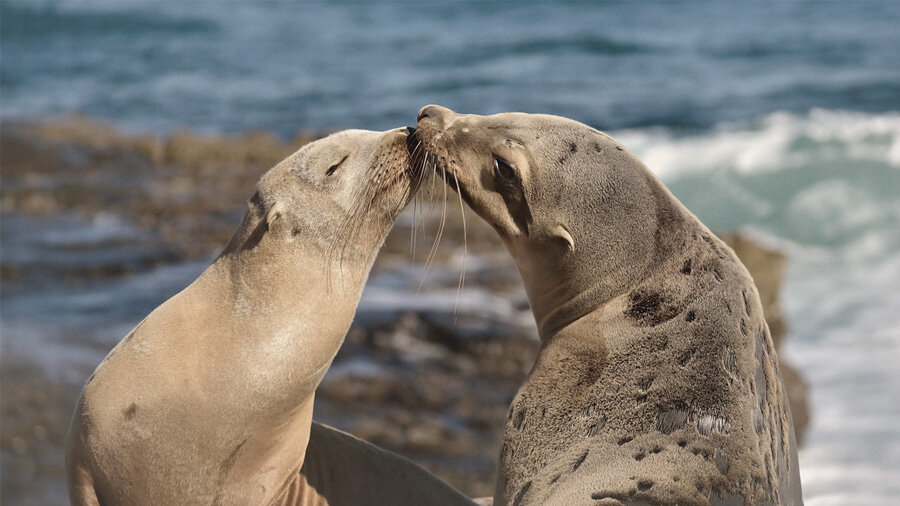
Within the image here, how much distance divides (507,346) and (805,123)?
46.2ft

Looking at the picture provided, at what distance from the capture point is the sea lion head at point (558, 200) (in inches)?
166

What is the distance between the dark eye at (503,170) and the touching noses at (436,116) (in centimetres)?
33

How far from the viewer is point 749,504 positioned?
3.62m

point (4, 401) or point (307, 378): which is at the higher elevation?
point (4, 401)

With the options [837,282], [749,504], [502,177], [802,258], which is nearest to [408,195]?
[502,177]

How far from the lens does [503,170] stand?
14.3 ft

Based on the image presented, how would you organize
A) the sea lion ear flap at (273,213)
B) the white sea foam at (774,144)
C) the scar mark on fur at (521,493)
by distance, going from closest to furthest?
the scar mark on fur at (521,493) < the sea lion ear flap at (273,213) < the white sea foam at (774,144)

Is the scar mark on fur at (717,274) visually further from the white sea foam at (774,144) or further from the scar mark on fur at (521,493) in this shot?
the white sea foam at (774,144)

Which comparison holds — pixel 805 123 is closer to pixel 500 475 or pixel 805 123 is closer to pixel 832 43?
pixel 832 43

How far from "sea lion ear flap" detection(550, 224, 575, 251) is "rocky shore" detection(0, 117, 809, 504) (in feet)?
2.00

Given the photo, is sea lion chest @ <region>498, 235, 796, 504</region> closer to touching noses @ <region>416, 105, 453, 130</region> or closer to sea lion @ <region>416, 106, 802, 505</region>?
sea lion @ <region>416, 106, 802, 505</region>

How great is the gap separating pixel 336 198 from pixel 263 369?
0.80 metres

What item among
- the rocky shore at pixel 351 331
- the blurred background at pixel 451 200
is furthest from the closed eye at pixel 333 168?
the blurred background at pixel 451 200

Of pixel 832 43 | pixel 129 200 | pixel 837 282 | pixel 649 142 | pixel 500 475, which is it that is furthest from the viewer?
pixel 832 43
